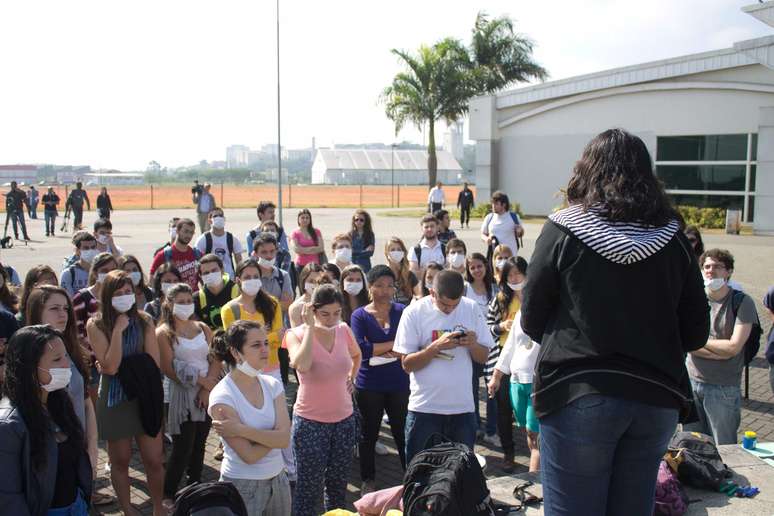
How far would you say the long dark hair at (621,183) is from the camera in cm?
229

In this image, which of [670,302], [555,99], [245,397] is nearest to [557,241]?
[670,302]

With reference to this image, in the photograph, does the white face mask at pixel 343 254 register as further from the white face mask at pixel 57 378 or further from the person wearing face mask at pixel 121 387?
the white face mask at pixel 57 378

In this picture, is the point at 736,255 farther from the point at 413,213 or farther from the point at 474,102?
the point at 413,213

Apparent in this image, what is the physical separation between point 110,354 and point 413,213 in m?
30.9

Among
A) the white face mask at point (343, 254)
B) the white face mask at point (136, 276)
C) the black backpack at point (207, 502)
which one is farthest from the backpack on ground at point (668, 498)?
the white face mask at point (343, 254)

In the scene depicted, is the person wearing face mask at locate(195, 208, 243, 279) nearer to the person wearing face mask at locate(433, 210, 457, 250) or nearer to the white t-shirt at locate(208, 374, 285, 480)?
the person wearing face mask at locate(433, 210, 457, 250)

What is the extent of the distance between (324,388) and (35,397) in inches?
73.6

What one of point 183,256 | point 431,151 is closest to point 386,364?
point 183,256

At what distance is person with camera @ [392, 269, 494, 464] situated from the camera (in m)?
4.76

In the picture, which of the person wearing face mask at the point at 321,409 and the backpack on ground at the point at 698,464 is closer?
the backpack on ground at the point at 698,464

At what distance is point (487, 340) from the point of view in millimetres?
4930

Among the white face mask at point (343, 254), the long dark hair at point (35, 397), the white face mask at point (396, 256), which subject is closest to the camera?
the long dark hair at point (35, 397)

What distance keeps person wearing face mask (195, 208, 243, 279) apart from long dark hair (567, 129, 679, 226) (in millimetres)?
7120

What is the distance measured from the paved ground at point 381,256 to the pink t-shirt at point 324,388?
1014 mm
